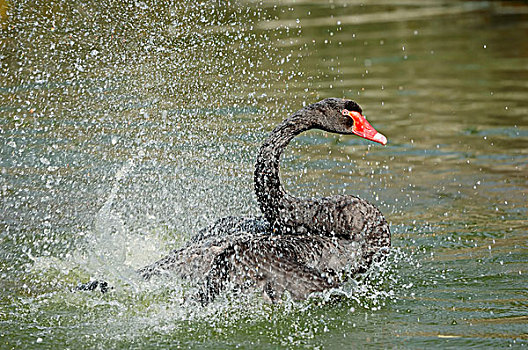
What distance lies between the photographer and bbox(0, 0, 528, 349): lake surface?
5.50 meters

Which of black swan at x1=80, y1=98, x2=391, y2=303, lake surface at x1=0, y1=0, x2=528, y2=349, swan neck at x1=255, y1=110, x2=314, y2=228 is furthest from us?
swan neck at x1=255, y1=110, x2=314, y2=228

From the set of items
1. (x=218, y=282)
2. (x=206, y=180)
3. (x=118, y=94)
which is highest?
(x=118, y=94)

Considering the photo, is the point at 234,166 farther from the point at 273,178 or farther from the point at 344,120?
the point at 344,120

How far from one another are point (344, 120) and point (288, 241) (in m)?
1.23

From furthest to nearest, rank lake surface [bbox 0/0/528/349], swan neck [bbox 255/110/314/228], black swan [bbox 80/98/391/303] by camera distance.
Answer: swan neck [bbox 255/110/314/228] < black swan [bbox 80/98/391/303] < lake surface [bbox 0/0/528/349]

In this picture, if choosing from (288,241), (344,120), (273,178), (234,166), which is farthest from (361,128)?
(234,166)

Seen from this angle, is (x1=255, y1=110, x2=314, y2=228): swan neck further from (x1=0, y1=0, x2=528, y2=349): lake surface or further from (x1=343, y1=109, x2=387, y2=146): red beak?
(x1=0, y1=0, x2=528, y2=349): lake surface

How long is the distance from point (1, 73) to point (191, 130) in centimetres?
450

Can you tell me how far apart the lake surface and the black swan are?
0.57ft

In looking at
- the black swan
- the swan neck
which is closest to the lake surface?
the black swan

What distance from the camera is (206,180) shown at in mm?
8523

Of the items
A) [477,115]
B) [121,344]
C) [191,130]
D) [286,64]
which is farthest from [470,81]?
[121,344]

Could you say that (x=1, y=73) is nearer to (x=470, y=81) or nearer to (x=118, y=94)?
(x=118, y=94)

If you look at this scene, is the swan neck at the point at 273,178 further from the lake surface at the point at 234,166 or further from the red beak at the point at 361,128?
the lake surface at the point at 234,166
